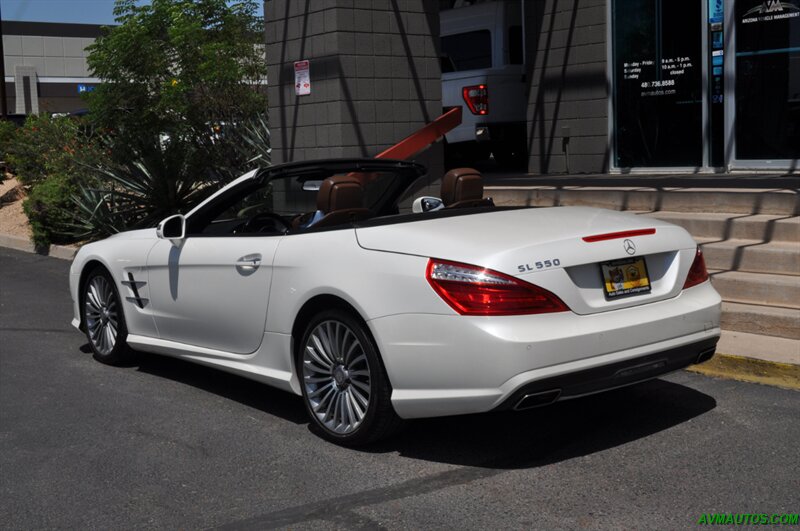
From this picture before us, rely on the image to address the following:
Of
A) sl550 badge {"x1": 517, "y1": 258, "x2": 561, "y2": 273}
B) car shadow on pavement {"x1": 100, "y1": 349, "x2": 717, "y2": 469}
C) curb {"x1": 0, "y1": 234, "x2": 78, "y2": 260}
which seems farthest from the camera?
curb {"x1": 0, "y1": 234, "x2": 78, "y2": 260}

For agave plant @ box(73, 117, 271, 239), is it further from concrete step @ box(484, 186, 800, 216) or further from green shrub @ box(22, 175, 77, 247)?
concrete step @ box(484, 186, 800, 216)

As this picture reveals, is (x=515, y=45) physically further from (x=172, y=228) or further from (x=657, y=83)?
(x=172, y=228)

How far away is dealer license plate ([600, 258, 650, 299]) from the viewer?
5.01m

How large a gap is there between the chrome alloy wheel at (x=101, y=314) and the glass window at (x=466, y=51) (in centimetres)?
994

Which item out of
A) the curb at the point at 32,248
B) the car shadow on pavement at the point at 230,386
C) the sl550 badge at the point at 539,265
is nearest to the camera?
the sl550 badge at the point at 539,265

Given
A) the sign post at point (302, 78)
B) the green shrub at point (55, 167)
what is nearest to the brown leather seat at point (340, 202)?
the sign post at point (302, 78)

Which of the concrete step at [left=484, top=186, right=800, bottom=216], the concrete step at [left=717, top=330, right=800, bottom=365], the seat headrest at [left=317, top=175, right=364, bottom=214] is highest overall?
the seat headrest at [left=317, top=175, right=364, bottom=214]

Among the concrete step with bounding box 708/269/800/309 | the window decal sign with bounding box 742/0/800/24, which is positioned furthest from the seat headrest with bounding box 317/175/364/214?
the window decal sign with bounding box 742/0/800/24

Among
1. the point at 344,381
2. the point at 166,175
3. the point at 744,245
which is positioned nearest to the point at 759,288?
the point at 744,245

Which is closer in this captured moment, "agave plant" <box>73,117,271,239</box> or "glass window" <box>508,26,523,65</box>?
"agave plant" <box>73,117,271,239</box>

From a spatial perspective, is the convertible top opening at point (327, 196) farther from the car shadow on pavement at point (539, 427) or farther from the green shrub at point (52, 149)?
the green shrub at point (52, 149)

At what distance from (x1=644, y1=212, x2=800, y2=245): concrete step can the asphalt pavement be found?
2.39 meters

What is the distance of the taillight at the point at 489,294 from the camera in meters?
4.71

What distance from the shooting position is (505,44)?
52.1 feet
